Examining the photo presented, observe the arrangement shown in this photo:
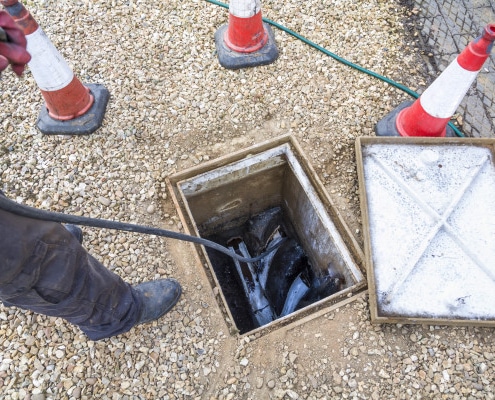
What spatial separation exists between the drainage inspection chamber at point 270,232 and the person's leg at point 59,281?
25.7 inches

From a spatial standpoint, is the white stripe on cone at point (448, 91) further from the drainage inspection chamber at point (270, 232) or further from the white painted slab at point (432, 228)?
the drainage inspection chamber at point (270, 232)

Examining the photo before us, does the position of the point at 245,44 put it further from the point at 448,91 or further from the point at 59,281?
the point at 59,281

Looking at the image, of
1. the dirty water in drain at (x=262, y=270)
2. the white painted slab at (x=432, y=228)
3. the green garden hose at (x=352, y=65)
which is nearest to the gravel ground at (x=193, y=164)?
the green garden hose at (x=352, y=65)

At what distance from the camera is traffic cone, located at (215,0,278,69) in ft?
10.7

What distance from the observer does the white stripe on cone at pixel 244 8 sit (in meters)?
3.09

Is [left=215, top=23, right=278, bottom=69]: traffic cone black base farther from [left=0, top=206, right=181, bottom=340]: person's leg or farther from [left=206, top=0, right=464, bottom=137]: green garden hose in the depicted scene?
[left=0, top=206, right=181, bottom=340]: person's leg

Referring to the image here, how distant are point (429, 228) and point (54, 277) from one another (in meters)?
2.17

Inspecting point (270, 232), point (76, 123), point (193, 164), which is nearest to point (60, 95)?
point (76, 123)

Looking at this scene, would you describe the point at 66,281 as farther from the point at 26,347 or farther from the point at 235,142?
the point at 235,142

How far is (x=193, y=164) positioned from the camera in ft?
9.89

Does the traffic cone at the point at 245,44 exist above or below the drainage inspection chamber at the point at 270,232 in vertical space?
above

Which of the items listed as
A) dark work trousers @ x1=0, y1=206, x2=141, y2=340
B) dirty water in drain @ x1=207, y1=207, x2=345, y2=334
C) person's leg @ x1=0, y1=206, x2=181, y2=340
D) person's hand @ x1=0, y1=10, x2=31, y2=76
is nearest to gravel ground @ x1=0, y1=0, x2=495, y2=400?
person's leg @ x1=0, y1=206, x2=181, y2=340

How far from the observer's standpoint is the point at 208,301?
2594mm

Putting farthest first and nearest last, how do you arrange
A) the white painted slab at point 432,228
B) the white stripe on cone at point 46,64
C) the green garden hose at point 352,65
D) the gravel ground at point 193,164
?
the green garden hose at point 352,65, the white stripe on cone at point 46,64, the white painted slab at point 432,228, the gravel ground at point 193,164
